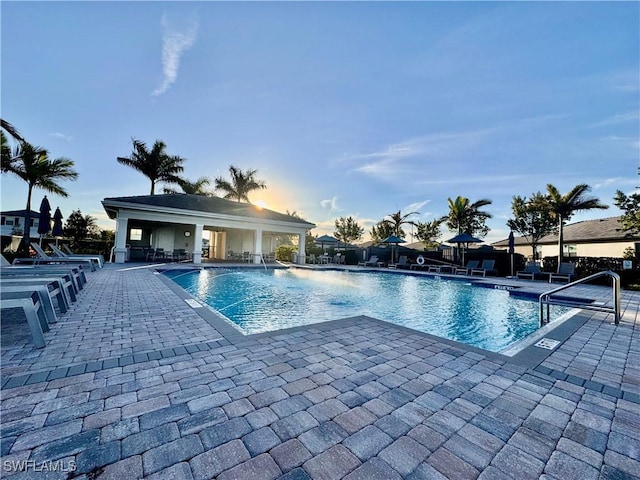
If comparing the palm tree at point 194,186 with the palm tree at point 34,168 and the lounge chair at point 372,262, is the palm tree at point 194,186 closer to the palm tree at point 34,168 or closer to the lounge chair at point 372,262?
the palm tree at point 34,168

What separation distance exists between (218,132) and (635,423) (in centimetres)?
1558

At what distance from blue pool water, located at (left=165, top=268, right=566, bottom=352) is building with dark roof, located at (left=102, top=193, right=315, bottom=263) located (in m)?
6.73

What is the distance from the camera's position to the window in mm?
18641

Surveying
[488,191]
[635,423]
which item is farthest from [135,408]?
[488,191]

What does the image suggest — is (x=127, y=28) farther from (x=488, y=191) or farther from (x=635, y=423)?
(x=488, y=191)

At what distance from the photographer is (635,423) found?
2.10m

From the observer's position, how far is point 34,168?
548 inches

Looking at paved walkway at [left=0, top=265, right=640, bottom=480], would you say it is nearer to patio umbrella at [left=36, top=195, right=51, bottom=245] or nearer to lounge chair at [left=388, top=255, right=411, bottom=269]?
patio umbrella at [left=36, top=195, right=51, bottom=245]

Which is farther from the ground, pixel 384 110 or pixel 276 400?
pixel 384 110

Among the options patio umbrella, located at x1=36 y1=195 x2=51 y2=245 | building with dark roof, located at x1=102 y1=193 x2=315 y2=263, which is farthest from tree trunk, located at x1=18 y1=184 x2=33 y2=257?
patio umbrella, located at x1=36 y1=195 x2=51 y2=245

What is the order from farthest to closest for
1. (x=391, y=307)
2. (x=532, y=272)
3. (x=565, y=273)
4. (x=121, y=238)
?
(x=121, y=238) < (x=532, y=272) < (x=565, y=273) < (x=391, y=307)

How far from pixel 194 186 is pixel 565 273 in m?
29.6

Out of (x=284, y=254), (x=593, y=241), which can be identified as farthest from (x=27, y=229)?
(x=593, y=241)

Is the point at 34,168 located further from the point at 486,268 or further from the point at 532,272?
the point at 532,272
